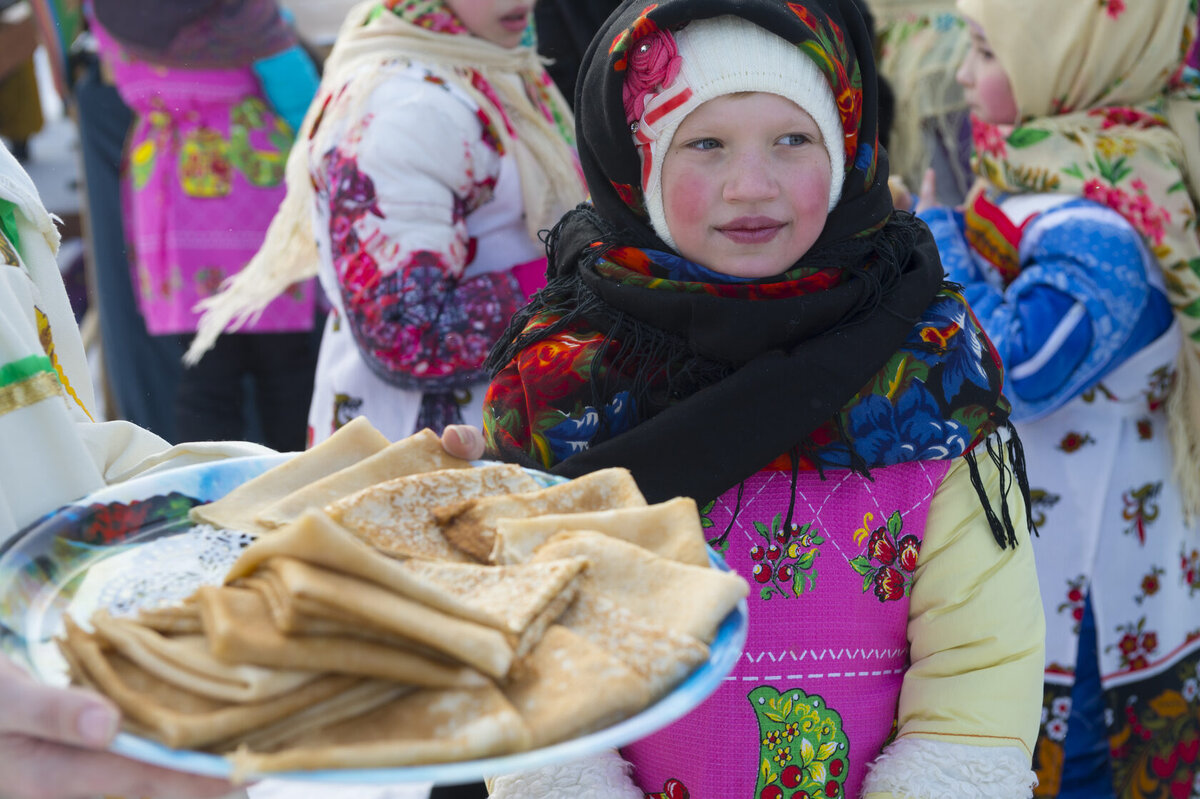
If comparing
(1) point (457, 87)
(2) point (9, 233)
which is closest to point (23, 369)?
(2) point (9, 233)

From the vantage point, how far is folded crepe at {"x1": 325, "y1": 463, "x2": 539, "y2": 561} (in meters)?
0.96

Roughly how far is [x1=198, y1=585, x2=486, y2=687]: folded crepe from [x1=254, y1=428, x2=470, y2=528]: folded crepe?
22 centimetres

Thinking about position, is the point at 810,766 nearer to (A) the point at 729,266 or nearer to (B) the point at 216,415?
(A) the point at 729,266

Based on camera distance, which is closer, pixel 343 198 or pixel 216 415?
pixel 343 198

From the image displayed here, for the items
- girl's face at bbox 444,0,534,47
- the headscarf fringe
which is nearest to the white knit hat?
the headscarf fringe

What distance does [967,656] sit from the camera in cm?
128

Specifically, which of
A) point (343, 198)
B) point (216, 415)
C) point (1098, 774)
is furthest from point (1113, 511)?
point (216, 415)

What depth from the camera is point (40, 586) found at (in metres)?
0.90

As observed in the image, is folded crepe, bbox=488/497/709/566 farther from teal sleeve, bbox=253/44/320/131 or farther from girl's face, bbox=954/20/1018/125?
teal sleeve, bbox=253/44/320/131

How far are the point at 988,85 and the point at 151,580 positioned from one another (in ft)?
6.96

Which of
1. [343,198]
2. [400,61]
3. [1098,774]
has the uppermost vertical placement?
[400,61]

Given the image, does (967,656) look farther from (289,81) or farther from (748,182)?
(289,81)

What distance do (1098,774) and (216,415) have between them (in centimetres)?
266

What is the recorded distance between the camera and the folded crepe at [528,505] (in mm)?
992
